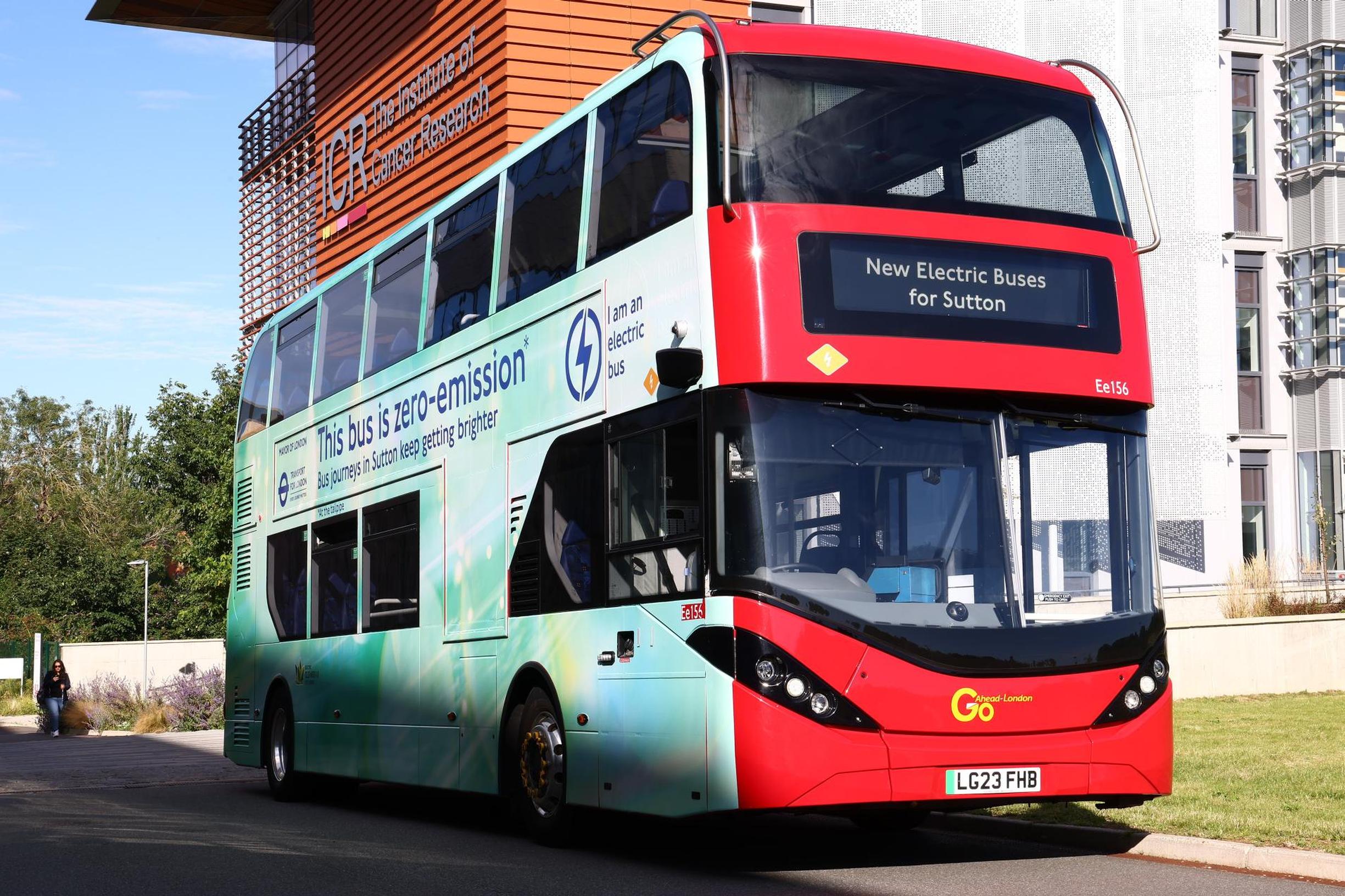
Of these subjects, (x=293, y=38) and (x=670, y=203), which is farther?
(x=293, y=38)

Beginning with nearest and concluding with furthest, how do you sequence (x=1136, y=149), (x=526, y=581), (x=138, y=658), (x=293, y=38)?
1. (x=1136, y=149)
2. (x=526, y=581)
3. (x=293, y=38)
4. (x=138, y=658)

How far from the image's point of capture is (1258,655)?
24.5 meters

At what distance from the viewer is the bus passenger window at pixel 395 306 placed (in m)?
14.1

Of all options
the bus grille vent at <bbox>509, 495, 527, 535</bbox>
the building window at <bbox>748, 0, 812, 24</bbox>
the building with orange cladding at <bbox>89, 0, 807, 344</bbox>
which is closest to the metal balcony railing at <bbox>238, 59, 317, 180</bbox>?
the building with orange cladding at <bbox>89, 0, 807, 344</bbox>

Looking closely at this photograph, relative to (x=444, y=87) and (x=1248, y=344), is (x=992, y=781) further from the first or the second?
(x=1248, y=344)

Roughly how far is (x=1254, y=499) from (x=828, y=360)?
30.5 metres

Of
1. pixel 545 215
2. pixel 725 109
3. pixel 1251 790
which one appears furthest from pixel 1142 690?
pixel 545 215

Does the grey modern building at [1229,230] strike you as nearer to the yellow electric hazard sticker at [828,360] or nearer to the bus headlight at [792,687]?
the yellow electric hazard sticker at [828,360]

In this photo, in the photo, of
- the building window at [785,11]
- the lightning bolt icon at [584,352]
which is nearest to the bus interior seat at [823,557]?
the lightning bolt icon at [584,352]

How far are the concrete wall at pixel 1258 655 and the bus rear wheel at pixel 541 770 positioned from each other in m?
14.5

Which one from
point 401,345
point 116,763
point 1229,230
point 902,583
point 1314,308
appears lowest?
point 116,763

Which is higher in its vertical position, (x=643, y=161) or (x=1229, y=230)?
(x=1229, y=230)

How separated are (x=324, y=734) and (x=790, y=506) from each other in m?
8.19

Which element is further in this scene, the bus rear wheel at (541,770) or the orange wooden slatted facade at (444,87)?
the orange wooden slatted facade at (444,87)
